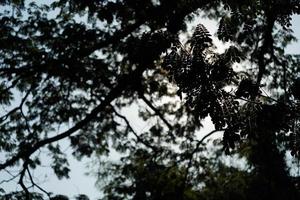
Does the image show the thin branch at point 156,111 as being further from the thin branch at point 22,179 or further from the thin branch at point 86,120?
the thin branch at point 22,179

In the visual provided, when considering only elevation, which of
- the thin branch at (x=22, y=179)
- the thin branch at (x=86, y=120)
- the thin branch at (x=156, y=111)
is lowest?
the thin branch at (x=22, y=179)

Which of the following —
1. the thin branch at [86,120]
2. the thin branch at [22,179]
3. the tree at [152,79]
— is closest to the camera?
the tree at [152,79]

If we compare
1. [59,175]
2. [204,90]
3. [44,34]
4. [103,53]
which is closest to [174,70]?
[204,90]

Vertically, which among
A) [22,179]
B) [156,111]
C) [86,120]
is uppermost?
[156,111]

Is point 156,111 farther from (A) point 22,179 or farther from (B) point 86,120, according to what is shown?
(A) point 22,179

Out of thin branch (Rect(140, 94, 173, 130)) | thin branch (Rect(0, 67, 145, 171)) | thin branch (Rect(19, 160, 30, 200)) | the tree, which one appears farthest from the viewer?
thin branch (Rect(140, 94, 173, 130))

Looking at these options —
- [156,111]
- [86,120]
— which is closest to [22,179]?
[86,120]

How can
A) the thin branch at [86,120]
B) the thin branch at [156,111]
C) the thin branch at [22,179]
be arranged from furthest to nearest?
1. the thin branch at [156,111]
2. the thin branch at [86,120]
3. the thin branch at [22,179]

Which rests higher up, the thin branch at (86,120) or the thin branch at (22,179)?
the thin branch at (86,120)

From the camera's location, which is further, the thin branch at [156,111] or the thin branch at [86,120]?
the thin branch at [156,111]

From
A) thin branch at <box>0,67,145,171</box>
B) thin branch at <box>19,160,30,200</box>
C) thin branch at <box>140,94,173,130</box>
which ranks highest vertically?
thin branch at <box>140,94,173,130</box>

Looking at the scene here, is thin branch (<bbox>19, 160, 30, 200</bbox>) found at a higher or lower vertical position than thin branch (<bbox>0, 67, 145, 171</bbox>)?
lower

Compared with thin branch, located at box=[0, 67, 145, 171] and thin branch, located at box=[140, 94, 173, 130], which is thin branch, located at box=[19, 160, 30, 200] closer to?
thin branch, located at box=[0, 67, 145, 171]

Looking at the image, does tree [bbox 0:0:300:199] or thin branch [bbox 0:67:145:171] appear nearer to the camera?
tree [bbox 0:0:300:199]
